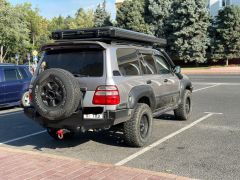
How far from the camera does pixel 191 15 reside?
1757 inches

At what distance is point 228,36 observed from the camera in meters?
44.2

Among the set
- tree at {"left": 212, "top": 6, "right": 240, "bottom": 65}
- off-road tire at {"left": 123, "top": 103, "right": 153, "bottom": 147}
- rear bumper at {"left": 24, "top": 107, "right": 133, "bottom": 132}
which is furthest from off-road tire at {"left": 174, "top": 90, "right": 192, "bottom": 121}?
tree at {"left": 212, "top": 6, "right": 240, "bottom": 65}

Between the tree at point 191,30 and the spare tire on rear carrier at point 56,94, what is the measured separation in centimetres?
3943

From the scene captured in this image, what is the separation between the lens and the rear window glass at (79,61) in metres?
6.19

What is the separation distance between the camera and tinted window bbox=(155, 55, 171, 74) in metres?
8.07

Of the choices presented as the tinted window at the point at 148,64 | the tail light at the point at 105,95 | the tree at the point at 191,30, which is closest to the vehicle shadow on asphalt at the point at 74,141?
the tail light at the point at 105,95

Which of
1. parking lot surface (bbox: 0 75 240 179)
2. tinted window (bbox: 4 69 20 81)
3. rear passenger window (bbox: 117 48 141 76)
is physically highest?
rear passenger window (bbox: 117 48 141 76)

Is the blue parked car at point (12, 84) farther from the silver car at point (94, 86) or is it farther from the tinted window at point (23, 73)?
the silver car at point (94, 86)

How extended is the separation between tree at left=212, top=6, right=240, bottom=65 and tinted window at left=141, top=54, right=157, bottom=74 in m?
38.4

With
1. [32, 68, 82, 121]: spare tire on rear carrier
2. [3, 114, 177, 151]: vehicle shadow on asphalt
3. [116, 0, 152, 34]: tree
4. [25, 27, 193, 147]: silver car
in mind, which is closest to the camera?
[32, 68, 82, 121]: spare tire on rear carrier

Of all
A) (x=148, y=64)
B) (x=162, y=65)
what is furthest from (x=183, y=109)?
(x=148, y=64)

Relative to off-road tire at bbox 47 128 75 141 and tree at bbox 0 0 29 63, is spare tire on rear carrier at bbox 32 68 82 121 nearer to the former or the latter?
off-road tire at bbox 47 128 75 141

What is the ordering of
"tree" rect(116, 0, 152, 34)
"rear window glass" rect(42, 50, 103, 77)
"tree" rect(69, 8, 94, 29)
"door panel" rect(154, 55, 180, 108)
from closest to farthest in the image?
"rear window glass" rect(42, 50, 103, 77), "door panel" rect(154, 55, 180, 108), "tree" rect(116, 0, 152, 34), "tree" rect(69, 8, 94, 29)

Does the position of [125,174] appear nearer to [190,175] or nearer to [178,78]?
[190,175]
